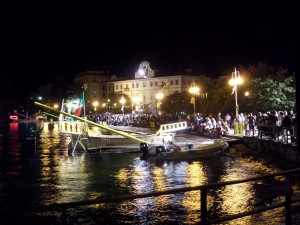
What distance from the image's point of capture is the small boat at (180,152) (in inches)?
997

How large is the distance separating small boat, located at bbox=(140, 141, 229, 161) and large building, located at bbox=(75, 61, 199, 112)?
233 feet

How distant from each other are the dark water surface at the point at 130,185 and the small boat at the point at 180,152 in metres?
0.68

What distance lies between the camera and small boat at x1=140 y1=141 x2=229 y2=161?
2531cm

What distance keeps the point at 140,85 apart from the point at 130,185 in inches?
4289

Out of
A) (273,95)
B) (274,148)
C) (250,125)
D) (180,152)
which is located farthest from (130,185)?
(273,95)

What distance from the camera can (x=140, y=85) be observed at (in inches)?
4958

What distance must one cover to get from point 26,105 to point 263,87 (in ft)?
346

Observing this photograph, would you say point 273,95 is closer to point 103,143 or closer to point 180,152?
point 103,143

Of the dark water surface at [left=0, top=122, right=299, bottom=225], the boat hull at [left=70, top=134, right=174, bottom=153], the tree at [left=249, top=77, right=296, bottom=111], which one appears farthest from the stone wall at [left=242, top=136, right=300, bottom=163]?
the tree at [left=249, top=77, right=296, bottom=111]

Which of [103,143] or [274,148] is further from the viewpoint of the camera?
[103,143]

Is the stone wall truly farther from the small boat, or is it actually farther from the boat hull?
the boat hull

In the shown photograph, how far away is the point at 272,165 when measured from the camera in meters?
23.2

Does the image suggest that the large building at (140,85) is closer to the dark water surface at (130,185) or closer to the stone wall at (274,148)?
the stone wall at (274,148)

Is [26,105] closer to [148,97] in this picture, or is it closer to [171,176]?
[148,97]
